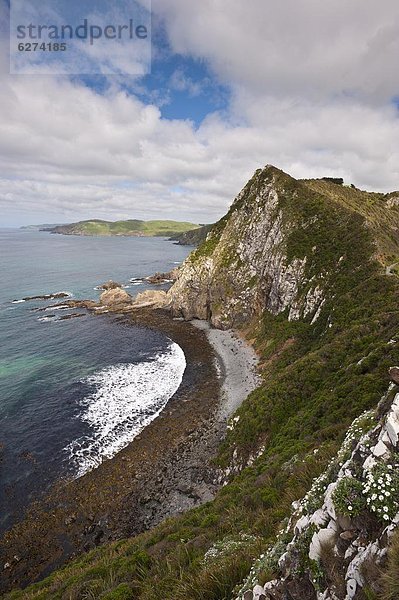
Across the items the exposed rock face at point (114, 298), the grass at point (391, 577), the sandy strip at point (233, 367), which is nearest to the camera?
the grass at point (391, 577)

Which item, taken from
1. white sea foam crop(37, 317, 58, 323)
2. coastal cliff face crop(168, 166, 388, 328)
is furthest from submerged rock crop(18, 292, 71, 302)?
coastal cliff face crop(168, 166, 388, 328)

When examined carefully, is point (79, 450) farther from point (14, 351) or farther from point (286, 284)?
point (286, 284)

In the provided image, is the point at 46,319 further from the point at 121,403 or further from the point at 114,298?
the point at 121,403

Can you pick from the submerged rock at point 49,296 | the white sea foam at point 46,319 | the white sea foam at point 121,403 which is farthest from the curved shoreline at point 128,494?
the submerged rock at point 49,296

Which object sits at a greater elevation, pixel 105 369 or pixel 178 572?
pixel 178 572

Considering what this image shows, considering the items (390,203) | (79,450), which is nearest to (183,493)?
(79,450)

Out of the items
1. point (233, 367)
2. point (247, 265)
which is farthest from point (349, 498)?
point (247, 265)

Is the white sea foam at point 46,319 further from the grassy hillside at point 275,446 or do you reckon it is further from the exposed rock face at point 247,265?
the grassy hillside at point 275,446
